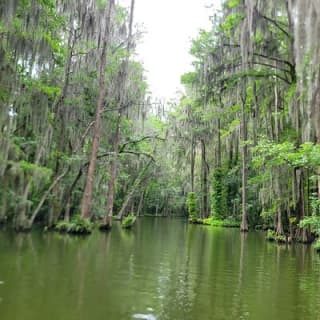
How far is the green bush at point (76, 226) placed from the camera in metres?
15.4

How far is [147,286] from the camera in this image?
6.45 meters

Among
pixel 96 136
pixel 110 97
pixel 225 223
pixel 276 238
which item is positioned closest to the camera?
pixel 276 238

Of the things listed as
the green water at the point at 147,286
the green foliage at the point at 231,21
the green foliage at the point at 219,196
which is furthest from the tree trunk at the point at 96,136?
the green foliage at the point at 219,196

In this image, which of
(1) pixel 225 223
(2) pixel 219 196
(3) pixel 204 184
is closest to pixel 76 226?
(1) pixel 225 223

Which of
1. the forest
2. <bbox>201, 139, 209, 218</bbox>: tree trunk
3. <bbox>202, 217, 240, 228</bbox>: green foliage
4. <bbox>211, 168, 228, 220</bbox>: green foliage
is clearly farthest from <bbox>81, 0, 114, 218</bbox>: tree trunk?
<bbox>201, 139, 209, 218</bbox>: tree trunk

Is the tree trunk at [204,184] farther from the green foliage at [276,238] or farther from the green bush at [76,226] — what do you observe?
the green bush at [76,226]

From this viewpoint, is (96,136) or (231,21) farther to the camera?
(96,136)

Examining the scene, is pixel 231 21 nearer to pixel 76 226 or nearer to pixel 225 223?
pixel 76 226

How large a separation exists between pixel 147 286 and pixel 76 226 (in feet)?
31.0

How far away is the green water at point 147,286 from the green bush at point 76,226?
4611 mm

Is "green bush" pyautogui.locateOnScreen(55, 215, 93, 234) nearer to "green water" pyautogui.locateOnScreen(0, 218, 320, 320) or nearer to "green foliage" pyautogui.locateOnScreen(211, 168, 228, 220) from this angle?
"green water" pyautogui.locateOnScreen(0, 218, 320, 320)

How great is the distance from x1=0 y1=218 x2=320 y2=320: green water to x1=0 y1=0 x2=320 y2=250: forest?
7.01 feet

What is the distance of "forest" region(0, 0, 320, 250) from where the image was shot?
33.5 ft

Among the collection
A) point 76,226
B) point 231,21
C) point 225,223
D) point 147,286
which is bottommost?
point 147,286
